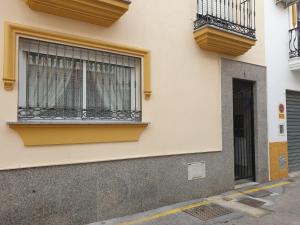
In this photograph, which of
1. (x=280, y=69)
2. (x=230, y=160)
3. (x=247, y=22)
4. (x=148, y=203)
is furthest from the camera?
(x=280, y=69)

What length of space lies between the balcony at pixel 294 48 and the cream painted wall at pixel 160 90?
2.36 m

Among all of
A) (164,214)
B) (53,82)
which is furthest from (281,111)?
→ (53,82)

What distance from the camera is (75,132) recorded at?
4258mm

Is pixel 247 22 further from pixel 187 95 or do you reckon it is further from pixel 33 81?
pixel 33 81

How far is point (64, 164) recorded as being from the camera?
4.17 meters

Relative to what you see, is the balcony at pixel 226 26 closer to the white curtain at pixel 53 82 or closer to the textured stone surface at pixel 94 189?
the textured stone surface at pixel 94 189

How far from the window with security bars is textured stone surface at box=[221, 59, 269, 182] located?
2.42 metres

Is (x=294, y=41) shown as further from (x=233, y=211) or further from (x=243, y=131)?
(x=233, y=211)

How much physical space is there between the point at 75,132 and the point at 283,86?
639 cm

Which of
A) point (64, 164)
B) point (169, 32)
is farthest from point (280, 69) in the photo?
point (64, 164)

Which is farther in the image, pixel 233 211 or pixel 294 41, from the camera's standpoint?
pixel 294 41

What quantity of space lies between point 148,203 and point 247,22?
5.16m

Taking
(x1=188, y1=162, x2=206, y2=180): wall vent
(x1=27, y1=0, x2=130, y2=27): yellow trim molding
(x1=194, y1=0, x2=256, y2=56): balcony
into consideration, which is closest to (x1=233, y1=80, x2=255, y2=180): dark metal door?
(x1=194, y1=0, x2=256, y2=56): balcony

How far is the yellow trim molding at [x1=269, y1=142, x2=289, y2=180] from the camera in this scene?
293 inches
